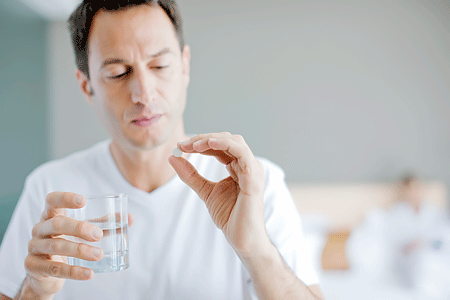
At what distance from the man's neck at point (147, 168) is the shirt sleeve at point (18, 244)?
291 mm

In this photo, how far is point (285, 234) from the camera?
894 mm

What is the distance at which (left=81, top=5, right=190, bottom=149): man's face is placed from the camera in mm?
889

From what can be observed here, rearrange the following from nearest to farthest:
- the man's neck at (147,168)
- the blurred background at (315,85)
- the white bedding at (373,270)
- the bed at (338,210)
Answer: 1. the man's neck at (147,168)
2. the white bedding at (373,270)
3. the bed at (338,210)
4. the blurred background at (315,85)

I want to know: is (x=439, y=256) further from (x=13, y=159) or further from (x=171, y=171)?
(x=13, y=159)

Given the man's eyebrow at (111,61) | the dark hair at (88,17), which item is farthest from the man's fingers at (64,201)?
the dark hair at (88,17)

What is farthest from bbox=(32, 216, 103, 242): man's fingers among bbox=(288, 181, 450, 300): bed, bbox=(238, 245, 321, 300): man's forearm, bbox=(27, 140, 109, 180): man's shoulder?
bbox=(288, 181, 450, 300): bed

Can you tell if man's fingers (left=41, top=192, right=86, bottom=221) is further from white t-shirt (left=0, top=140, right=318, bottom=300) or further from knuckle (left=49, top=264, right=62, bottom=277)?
white t-shirt (left=0, top=140, right=318, bottom=300)

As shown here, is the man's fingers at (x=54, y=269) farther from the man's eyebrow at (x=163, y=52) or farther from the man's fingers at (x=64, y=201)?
the man's eyebrow at (x=163, y=52)

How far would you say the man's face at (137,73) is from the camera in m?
0.89

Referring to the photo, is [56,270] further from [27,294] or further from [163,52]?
[163,52]

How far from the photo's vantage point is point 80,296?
89 cm

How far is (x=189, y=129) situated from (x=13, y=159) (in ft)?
3.86

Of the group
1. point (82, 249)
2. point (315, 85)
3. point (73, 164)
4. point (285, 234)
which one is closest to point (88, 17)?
point (73, 164)

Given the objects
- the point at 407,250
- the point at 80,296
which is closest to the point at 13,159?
the point at 80,296
